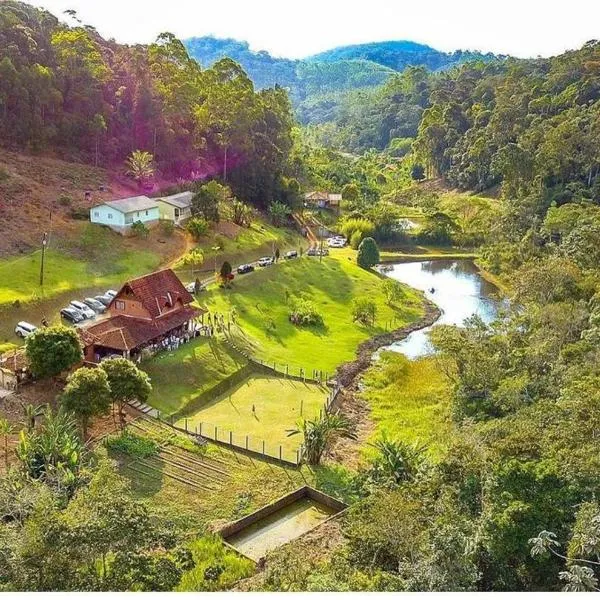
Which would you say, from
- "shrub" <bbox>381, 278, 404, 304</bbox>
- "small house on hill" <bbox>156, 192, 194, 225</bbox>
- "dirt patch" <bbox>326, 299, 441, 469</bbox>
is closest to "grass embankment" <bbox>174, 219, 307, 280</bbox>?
"small house on hill" <bbox>156, 192, 194, 225</bbox>

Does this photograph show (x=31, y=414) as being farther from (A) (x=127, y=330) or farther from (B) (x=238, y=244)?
(B) (x=238, y=244)

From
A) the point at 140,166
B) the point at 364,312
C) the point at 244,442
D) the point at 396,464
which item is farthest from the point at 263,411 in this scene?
the point at 140,166

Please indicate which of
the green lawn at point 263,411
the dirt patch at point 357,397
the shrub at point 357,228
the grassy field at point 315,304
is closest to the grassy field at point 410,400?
the dirt patch at point 357,397

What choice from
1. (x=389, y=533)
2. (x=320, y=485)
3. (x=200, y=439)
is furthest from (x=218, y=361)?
(x=389, y=533)

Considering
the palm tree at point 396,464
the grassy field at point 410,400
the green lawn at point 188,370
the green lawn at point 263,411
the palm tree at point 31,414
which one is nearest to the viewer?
the palm tree at point 396,464

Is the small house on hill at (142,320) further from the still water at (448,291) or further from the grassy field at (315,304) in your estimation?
the still water at (448,291)

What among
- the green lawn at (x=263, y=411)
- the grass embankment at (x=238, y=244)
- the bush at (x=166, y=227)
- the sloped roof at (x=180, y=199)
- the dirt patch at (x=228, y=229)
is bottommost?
the green lawn at (x=263, y=411)

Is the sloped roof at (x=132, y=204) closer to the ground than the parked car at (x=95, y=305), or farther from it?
farther from it
